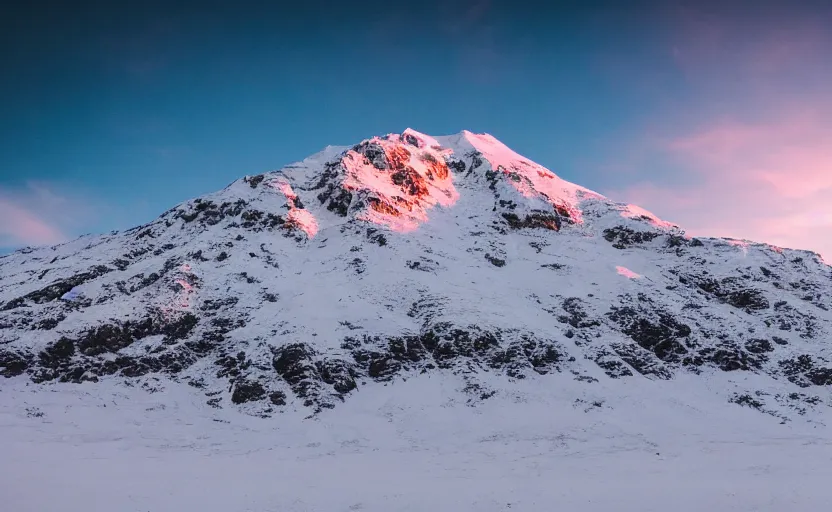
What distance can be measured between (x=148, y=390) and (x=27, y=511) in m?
16.5

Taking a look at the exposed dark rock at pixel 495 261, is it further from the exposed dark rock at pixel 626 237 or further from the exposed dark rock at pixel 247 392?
the exposed dark rock at pixel 247 392

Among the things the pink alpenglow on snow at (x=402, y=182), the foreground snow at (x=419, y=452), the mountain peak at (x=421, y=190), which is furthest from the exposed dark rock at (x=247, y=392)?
the pink alpenglow on snow at (x=402, y=182)

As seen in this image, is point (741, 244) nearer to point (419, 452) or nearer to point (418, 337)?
point (418, 337)

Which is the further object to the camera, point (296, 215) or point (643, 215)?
point (643, 215)

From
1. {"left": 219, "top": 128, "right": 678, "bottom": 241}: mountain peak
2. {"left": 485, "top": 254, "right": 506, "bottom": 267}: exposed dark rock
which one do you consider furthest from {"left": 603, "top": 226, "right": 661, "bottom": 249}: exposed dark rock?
{"left": 485, "top": 254, "right": 506, "bottom": 267}: exposed dark rock

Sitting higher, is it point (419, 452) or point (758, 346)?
point (758, 346)

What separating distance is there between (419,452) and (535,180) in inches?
2424

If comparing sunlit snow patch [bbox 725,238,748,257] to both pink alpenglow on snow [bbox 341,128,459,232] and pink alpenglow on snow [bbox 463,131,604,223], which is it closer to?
pink alpenglow on snow [bbox 463,131,604,223]

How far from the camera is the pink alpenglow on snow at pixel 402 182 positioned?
2552 inches

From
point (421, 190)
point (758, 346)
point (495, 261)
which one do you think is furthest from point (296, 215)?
point (758, 346)

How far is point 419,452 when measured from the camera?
29297 mm

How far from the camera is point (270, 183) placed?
228 ft

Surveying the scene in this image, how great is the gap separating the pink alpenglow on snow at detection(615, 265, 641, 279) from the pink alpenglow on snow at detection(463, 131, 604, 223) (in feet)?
55.4

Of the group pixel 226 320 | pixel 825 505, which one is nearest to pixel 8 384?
pixel 226 320
